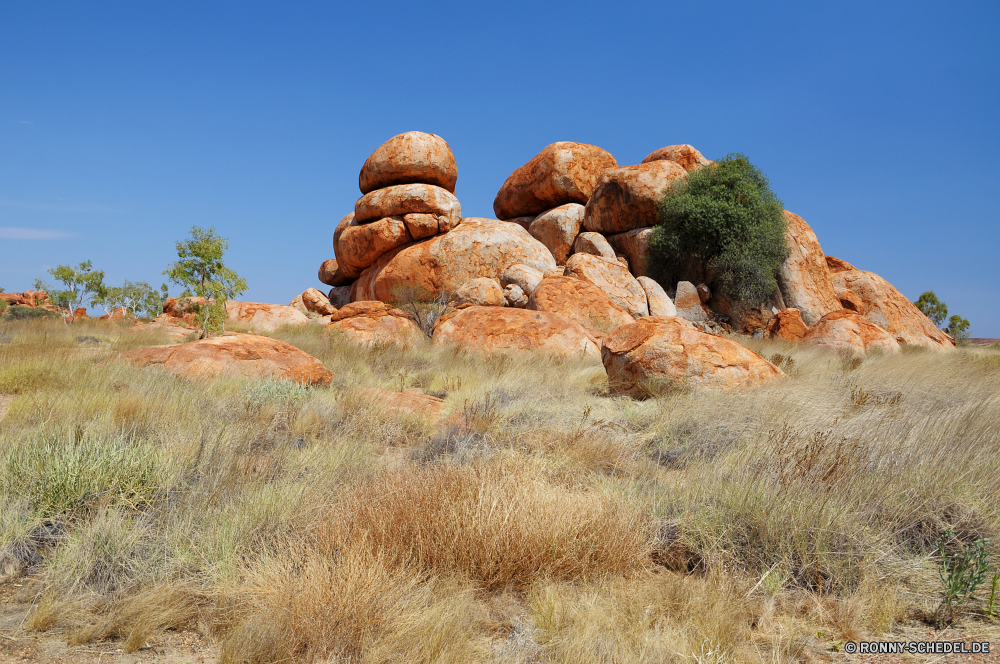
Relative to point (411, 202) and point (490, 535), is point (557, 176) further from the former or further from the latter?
point (490, 535)

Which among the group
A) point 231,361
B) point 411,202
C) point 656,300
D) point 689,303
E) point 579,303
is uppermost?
point 411,202

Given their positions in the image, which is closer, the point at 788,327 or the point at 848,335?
the point at 848,335

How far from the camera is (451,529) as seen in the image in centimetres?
296

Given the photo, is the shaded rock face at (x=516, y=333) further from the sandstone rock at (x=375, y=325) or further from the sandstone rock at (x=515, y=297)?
the sandstone rock at (x=515, y=297)

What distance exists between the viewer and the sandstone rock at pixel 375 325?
13414 mm

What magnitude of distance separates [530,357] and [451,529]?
307 inches

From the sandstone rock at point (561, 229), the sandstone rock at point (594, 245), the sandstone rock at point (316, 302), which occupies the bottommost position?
the sandstone rock at point (316, 302)

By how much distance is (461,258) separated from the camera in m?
21.0

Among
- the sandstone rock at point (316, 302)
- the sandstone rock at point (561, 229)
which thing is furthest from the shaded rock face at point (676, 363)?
the sandstone rock at point (316, 302)

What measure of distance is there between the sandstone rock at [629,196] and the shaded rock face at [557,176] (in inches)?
57.1

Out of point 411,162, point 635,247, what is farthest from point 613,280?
point 411,162

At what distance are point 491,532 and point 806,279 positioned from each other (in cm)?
2387

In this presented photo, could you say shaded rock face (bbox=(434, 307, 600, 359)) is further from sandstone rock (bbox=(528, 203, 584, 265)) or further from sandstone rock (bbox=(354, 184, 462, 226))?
sandstone rock (bbox=(528, 203, 584, 265))

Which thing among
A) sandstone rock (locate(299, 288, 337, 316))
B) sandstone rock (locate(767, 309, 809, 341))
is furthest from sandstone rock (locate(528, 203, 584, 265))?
sandstone rock (locate(299, 288, 337, 316))
